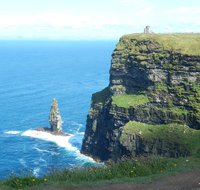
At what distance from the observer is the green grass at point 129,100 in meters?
99.1

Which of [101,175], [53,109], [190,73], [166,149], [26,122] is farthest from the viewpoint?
[26,122]

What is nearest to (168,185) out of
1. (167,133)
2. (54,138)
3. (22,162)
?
(167,133)

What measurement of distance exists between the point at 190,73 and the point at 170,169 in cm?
7062

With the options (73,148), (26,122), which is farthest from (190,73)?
(26,122)

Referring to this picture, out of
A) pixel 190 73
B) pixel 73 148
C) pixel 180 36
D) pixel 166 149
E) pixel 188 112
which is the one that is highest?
pixel 180 36

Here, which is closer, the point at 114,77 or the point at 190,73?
the point at 190,73

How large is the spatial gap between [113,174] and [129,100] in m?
76.7

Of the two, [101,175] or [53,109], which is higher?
[101,175]

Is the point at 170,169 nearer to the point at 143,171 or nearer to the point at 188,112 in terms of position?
the point at 143,171

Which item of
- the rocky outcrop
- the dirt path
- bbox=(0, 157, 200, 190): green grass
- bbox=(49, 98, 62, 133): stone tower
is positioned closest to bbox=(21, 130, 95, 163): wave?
the rocky outcrop

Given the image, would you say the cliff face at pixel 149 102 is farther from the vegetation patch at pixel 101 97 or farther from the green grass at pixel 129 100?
the vegetation patch at pixel 101 97

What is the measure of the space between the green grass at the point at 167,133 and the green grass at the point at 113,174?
178ft

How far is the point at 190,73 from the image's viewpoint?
311 ft

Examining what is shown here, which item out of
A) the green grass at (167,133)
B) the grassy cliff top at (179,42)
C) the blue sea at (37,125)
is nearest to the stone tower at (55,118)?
the blue sea at (37,125)
